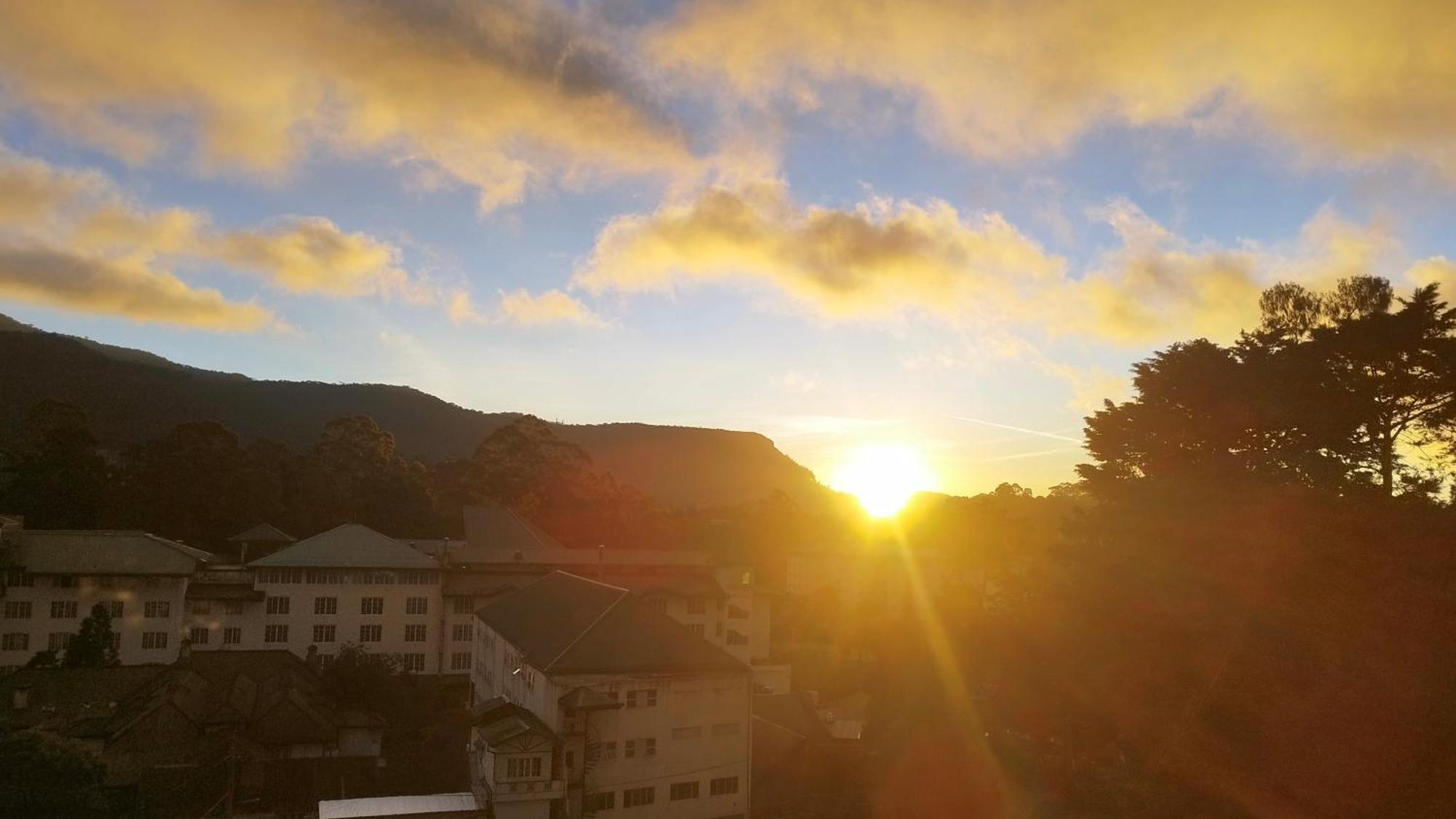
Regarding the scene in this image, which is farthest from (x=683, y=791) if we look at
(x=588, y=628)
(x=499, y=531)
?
(x=499, y=531)

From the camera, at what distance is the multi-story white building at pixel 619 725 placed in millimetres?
24734

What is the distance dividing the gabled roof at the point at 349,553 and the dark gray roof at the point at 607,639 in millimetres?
10927

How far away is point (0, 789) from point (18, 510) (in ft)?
112

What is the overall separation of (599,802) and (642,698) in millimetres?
2971

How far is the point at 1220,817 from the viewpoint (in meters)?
27.0

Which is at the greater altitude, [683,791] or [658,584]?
[658,584]

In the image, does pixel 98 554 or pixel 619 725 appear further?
pixel 98 554

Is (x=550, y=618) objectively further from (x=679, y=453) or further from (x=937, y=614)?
(x=679, y=453)

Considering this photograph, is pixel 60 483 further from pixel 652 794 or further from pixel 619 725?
pixel 652 794

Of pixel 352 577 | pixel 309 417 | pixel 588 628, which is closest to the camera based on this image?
pixel 588 628

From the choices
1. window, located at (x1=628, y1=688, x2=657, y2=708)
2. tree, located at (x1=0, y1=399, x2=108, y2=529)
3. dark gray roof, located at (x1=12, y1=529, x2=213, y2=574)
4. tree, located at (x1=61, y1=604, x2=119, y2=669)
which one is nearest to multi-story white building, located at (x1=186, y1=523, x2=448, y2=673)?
dark gray roof, located at (x1=12, y1=529, x2=213, y2=574)

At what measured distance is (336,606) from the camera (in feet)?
135

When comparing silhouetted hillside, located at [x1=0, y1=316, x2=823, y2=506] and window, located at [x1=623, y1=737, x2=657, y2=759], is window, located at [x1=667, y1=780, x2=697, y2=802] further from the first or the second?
silhouetted hillside, located at [x1=0, y1=316, x2=823, y2=506]

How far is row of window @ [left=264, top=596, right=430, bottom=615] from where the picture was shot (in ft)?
133
